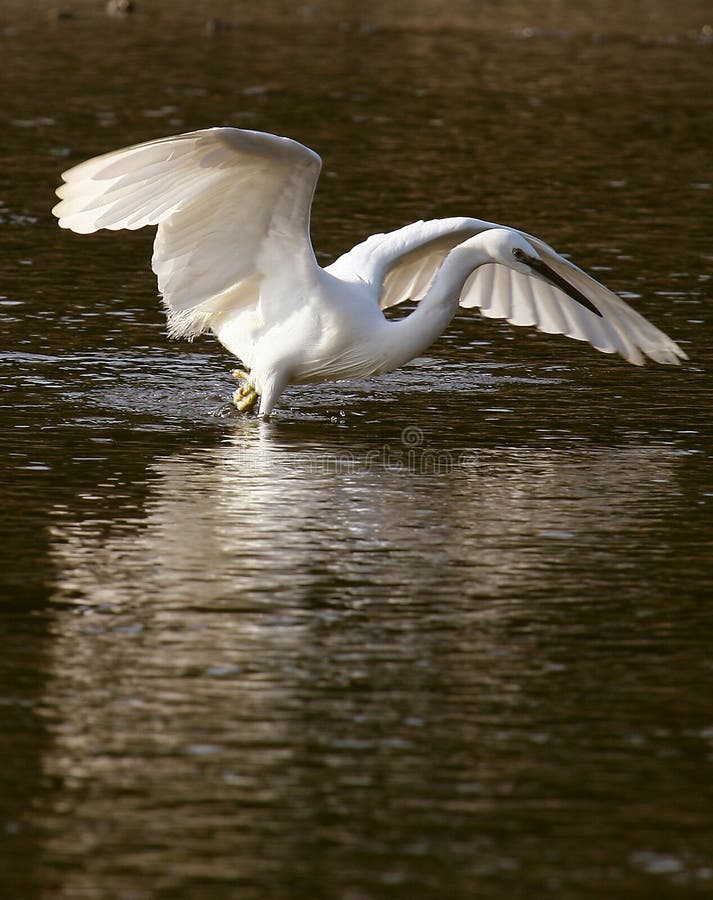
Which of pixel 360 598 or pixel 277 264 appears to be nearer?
pixel 360 598

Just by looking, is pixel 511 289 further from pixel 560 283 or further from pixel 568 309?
pixel 560 283

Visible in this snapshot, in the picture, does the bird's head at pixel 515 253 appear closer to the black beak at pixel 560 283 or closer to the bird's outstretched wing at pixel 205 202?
the black beak at pixel 560 283

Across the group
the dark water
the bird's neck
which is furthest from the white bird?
the dark water

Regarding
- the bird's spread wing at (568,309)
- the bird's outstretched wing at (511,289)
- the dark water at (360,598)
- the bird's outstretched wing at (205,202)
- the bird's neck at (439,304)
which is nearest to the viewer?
the dark water at (360,598)

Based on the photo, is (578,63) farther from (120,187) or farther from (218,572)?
(218,572)

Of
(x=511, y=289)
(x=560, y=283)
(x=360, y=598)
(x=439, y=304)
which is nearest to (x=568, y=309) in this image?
(x=511, y=289)

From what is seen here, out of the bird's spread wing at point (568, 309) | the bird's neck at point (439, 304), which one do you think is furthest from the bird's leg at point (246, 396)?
the bird's spread wing at point (568, 309)

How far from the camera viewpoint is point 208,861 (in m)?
5.77

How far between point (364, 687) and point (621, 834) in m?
1.45

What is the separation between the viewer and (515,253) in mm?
11570

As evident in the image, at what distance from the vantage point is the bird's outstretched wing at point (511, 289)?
1195 cm

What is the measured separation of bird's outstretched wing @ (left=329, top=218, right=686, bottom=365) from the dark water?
0.45 metres

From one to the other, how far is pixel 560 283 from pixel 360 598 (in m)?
4.19

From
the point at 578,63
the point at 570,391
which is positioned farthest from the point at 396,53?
the point at 570,391
